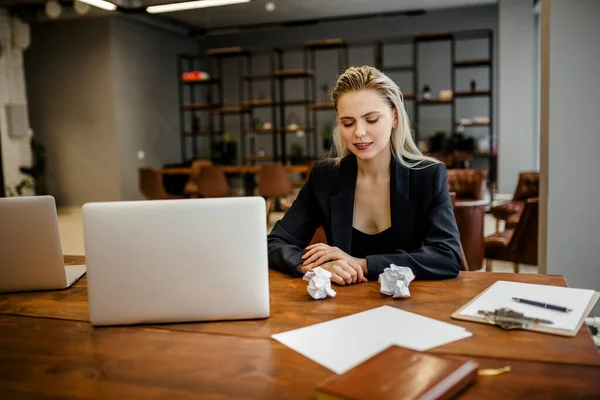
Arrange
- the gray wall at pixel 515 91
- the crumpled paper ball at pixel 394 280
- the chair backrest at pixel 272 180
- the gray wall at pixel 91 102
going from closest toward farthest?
the crumpled paper ball at pixel 394 280 → the chair backrest at pixel 272 180 → the gray wall at pixel 515 91 → the gray wall at pixel 91 102

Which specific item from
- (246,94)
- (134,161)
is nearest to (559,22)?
(134,161)

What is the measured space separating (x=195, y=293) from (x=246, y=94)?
11152mm

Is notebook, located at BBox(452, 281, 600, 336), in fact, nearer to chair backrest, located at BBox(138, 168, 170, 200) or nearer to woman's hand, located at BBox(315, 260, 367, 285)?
woman's hand, located at BBox(315, 260, 367, 285)

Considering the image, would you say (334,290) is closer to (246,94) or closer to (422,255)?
(422,255)

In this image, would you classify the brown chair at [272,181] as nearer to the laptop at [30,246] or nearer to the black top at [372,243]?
the black top at [372,243]

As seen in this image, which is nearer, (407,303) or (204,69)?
(407,303)

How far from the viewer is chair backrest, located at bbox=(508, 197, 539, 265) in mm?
3504

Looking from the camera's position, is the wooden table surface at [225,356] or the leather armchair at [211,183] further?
the leather armchair at [211,183]

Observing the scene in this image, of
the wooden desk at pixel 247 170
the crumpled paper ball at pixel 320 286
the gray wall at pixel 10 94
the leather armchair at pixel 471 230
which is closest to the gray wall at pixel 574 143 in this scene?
the leather armchair at pixel 471 230

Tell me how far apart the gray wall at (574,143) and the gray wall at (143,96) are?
835 cm

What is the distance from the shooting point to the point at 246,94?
39.5ft

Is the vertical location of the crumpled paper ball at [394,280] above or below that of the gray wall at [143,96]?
below

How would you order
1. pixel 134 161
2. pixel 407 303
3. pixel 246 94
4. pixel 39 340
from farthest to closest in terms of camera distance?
1. pixel 246 94
2. pixel 134 161
3. pixel 407 303
4. pixel 39 340

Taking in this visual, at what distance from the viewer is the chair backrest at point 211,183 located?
7.59m
